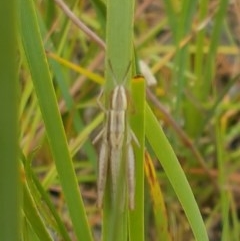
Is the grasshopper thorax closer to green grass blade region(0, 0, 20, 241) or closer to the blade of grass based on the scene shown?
the blade of grass

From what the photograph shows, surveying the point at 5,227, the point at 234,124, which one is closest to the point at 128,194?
the point at 5,227

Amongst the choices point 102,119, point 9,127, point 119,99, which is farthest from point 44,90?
point 102,119

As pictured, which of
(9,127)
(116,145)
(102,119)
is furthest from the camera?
(102,119)

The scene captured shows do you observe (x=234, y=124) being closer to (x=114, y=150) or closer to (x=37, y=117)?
(x=37, y=117)

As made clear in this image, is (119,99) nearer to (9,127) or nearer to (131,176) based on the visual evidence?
(131,176)

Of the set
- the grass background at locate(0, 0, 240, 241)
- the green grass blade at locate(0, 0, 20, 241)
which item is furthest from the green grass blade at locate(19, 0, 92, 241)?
the green grass blade at locate(0, 0, 20, 241)

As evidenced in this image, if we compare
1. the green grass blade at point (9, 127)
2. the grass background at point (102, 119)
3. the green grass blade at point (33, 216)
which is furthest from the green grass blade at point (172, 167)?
the green grass blade at point (9, 127)
